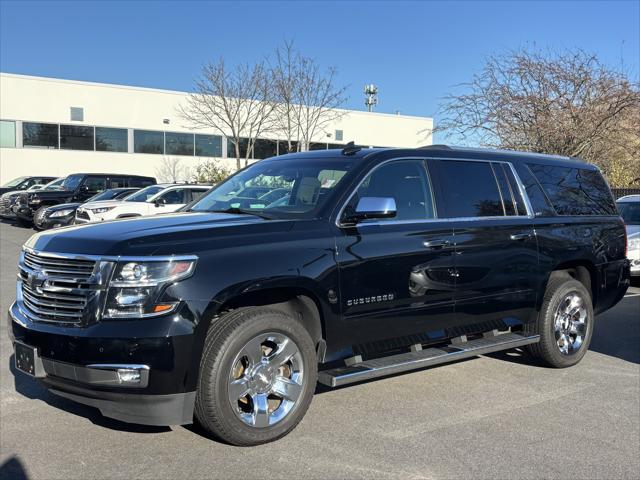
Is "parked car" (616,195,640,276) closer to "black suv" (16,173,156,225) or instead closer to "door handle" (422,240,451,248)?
"door handle" (422,240,451,248)

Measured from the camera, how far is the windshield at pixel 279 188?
4.60 meters

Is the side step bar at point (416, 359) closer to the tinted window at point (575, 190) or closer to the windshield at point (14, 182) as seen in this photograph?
the tinted window at point (575, 190)

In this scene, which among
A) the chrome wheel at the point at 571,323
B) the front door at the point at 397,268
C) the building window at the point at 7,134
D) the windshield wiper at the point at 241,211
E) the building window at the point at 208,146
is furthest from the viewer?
the building window at the point at 208,146

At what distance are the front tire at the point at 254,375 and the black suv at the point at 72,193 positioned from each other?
16.1 m

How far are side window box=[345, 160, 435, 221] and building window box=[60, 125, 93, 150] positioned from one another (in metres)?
28.4

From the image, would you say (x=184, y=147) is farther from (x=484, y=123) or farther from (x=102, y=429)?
(x=102, y=429)

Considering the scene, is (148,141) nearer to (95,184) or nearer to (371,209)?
(95,184)

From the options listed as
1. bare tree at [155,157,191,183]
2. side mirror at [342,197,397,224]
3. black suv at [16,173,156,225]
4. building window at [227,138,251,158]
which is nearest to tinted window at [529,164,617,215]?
side mirror at [342,197,397,224]

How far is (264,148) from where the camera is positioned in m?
34.2

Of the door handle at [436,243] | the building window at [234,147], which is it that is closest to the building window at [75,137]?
the building window at [234,147]

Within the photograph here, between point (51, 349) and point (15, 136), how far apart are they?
28776 mm

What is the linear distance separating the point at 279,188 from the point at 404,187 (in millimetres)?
1000

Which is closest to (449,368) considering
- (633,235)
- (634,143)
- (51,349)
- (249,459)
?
(249,459)

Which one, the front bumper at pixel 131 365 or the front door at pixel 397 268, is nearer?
the front bumper at pixel 131 365
